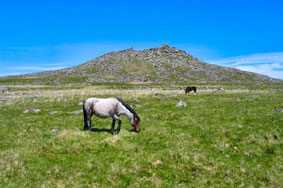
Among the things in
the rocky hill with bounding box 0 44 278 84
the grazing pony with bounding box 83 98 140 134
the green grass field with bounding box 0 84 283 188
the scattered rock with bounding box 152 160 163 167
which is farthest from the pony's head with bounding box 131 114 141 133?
the rocky hill with bounding box 0 44 278 84

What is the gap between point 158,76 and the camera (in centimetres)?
14500

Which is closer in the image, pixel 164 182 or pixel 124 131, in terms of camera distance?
pixel 164 182

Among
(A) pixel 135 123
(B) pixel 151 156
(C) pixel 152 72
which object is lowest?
(B) pixel 151 156

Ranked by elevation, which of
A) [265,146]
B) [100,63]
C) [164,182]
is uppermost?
[100,63]

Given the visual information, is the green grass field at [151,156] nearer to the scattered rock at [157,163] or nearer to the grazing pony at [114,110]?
the scattered rock at [157,163]

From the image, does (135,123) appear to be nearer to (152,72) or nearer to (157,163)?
(157,163)

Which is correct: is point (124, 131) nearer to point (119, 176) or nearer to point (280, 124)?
point (119, 176)

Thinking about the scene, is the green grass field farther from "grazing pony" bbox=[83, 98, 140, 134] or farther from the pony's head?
"grazing pony" bbox=[83, 98, 140, 134]

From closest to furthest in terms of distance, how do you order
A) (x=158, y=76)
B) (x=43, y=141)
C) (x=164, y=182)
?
(x=164, y=182), (x=43, y=141), (x=158, y=76)

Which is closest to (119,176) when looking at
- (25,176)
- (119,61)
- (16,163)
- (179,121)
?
(25,176)

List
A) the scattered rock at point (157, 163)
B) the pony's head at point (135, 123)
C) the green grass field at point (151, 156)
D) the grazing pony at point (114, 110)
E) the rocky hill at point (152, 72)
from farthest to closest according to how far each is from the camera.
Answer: the rocky hill at point (152, 72)
the pony's head at point (135, 123)
the grazing pony at point (114, 110)
the scattered rock at point (157, 163)
the green grass field at point (151, 156)

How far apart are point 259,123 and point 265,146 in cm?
483

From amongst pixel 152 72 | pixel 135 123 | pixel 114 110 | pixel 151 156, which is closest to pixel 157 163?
pixel 151 156

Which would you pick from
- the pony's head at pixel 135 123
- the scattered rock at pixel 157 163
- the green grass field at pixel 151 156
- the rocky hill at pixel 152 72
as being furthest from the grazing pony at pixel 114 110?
the rocky hill at pixel 152 72
